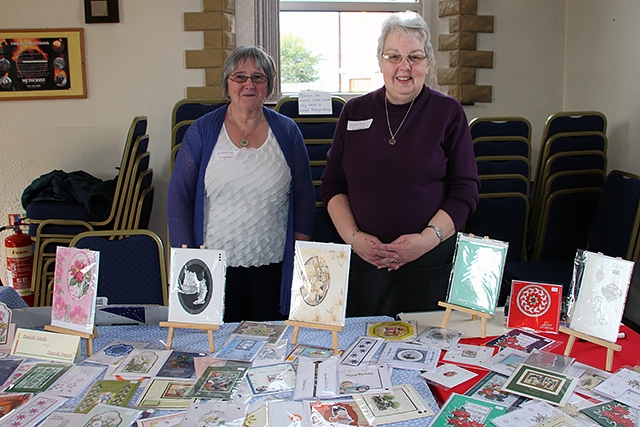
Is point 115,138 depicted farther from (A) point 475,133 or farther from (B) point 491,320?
(B) point 491,320

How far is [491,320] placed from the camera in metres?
1.78

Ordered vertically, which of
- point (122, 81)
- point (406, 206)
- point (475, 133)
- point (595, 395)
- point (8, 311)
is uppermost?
point (122, 81)

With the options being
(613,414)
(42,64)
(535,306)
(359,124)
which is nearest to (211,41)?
(42,64)

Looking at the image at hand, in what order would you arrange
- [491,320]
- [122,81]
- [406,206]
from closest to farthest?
[491,320]
[406,206]
[122,81]

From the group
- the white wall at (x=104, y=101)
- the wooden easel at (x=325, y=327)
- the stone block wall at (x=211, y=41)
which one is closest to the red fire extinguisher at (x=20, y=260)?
the white wall at (x=104, y=101)

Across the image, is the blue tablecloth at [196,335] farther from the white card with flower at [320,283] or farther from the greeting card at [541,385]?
the greeting card at [541,385]

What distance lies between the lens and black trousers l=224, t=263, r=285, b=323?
2.08m

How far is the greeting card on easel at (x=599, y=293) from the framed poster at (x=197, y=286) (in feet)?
3.08

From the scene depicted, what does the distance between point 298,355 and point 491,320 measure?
621mm

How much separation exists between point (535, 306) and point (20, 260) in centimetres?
299

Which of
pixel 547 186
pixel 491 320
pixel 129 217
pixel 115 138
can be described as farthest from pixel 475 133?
pixel 115 138

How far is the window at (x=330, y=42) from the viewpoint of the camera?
4137 millimetres

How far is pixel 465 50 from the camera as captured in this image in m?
3.99

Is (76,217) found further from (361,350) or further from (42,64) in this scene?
(361,350)
